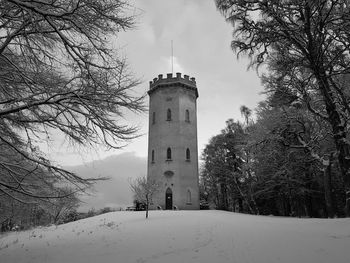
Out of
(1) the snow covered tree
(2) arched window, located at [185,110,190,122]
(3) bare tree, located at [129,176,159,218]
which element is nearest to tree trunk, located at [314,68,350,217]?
(1) the snow covered tree

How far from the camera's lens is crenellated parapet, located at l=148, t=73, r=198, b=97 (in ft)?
117

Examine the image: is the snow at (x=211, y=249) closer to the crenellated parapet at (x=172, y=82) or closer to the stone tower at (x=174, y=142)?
the stone tower at (x=174, y=142)

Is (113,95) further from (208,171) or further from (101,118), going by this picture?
(208,171)

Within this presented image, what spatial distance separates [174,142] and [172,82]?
7.61m

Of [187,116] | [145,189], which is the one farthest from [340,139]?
[187,116]

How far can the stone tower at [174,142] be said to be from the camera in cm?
3238

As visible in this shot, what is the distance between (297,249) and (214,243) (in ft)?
9.74

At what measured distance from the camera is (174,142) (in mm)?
33719

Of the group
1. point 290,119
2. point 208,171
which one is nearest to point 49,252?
point 290,119

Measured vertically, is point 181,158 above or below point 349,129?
above

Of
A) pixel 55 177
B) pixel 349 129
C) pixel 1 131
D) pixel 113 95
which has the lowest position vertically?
pixel 55 177

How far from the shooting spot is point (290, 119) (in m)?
18.6

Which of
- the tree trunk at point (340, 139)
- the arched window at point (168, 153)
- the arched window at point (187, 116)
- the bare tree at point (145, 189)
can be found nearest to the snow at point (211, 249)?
the tree trunk at point (340, 139)

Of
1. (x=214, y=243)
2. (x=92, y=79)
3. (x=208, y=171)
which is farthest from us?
(x=208, y=171)
